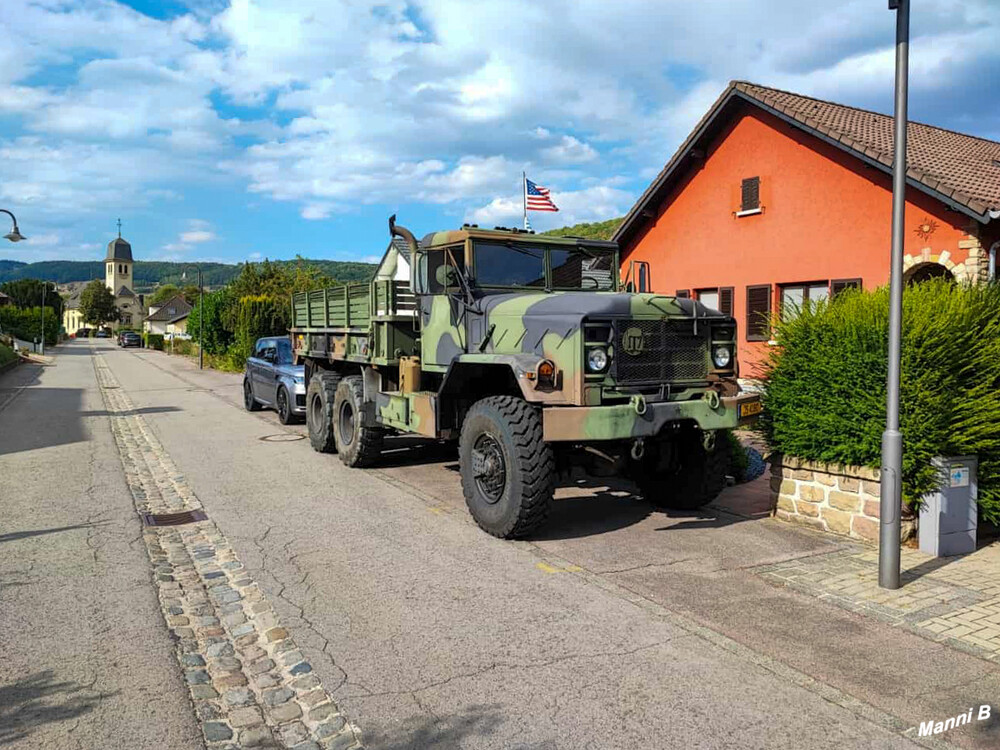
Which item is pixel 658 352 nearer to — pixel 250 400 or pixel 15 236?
pixel 250 400

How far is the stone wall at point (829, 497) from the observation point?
249 inches

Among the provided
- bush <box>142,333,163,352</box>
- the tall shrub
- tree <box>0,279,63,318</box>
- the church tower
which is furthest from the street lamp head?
the church tower

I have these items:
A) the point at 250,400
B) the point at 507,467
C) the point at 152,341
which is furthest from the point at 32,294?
the point at 507,467

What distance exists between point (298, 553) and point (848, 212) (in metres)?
12.7

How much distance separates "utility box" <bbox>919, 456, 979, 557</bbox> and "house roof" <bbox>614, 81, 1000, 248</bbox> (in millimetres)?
6896

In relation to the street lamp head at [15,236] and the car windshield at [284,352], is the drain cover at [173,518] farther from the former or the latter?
the street lamp head at [15,236]

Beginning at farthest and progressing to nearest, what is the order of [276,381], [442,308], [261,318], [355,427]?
1. [261,318]
2. [276,381]
3. [355,427]
4. [442,308]

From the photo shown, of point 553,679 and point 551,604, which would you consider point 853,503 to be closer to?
point 551,604

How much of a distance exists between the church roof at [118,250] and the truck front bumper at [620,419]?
16195 cm

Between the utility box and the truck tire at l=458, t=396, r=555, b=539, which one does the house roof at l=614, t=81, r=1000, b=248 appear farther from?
the truck tire at l=458, t=396, r=555, b=539

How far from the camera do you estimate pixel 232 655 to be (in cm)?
430

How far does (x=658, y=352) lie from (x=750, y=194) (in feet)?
39.1

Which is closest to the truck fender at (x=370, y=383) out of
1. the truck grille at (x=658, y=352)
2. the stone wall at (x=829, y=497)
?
the truck grille at (x=658, y=352)

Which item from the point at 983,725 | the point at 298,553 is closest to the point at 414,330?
the point at 298,553
